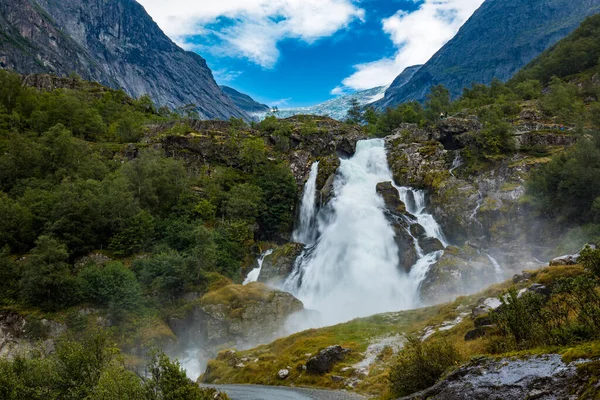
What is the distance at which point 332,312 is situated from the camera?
48.3 m

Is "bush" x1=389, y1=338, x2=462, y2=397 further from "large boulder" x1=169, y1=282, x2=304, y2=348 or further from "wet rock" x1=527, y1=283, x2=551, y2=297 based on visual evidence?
"large boulder" x1=169, y1=282, x2=304, y2=348

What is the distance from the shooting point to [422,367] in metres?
16.3

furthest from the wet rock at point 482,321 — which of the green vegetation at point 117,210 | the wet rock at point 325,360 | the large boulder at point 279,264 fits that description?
the large boulder at point 279,264

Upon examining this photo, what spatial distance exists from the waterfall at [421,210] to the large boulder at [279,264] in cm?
2048

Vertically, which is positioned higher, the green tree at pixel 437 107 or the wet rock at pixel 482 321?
the green tree at pixel 437 107

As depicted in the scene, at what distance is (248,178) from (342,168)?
2066cm

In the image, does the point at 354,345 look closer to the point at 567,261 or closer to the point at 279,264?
the point at 567,261

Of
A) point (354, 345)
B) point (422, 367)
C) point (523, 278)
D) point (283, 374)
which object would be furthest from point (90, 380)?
point (523, 278)

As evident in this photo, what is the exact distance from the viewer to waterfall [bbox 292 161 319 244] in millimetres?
Answer: 66562

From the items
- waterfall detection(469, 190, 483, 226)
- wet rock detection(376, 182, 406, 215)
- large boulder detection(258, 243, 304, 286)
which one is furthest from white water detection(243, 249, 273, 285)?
waterfall detection(469, 190, 483, 226)

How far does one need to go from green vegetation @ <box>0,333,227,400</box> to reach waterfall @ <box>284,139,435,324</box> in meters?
31.0

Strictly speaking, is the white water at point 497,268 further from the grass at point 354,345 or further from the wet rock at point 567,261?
the wet rock at point 567,261

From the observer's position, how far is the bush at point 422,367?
1591 cm

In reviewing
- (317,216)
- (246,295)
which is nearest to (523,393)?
(246,295)
